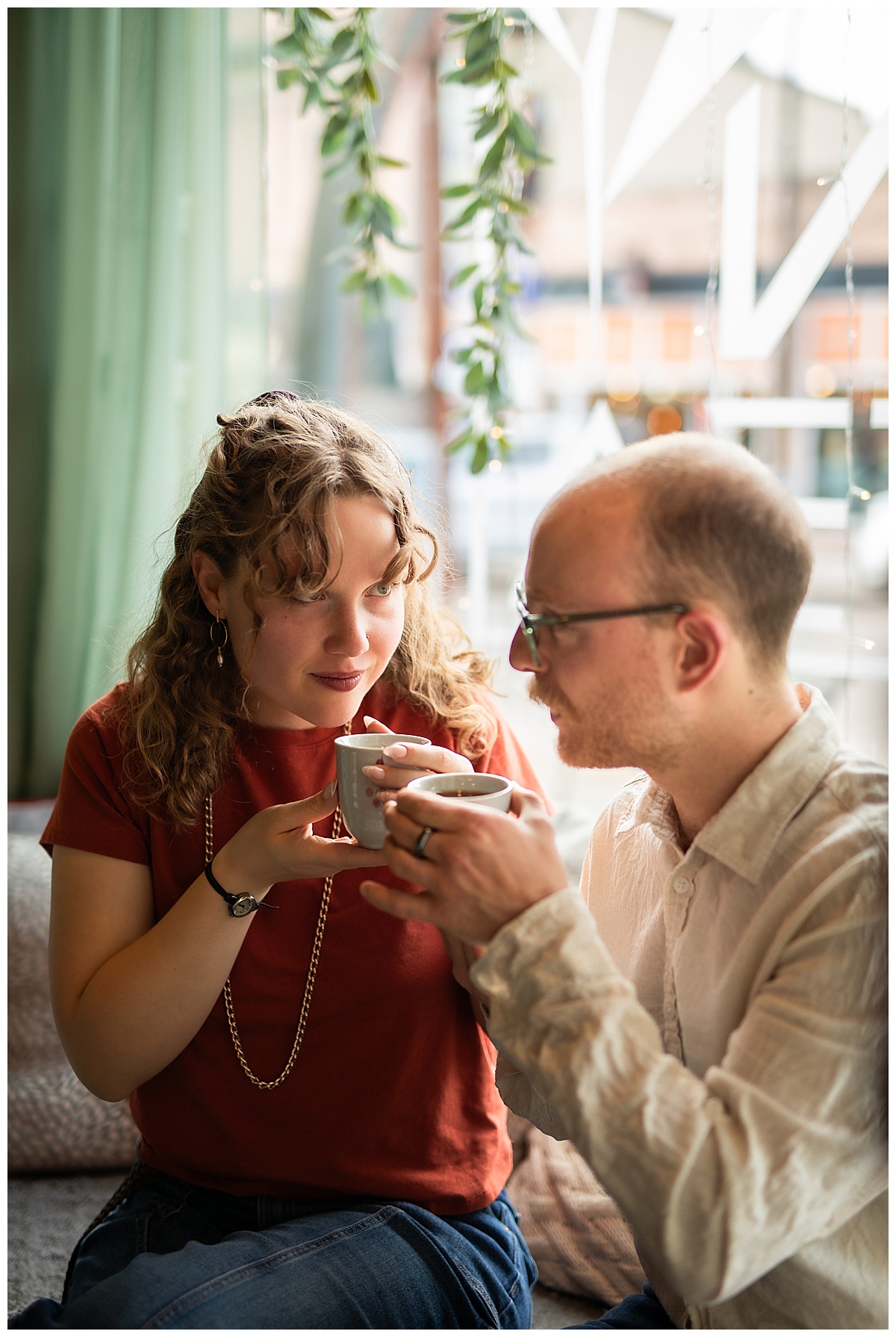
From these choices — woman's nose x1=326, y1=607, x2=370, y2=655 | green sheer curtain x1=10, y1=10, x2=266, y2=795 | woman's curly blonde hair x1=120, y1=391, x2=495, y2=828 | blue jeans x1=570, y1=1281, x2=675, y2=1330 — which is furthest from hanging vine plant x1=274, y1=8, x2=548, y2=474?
blue jeans x1=570, y1=1281, x2=675, y2=1330

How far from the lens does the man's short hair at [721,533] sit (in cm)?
99

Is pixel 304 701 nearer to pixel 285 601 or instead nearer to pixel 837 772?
pixel 285 601

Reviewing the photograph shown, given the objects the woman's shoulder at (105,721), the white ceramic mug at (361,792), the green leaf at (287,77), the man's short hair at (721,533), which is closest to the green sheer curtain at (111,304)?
the green leaf at (287,77)

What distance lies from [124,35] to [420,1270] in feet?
7.67

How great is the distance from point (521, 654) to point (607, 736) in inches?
4.8

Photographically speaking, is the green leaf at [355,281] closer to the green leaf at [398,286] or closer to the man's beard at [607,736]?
the green leaf at [398,286]

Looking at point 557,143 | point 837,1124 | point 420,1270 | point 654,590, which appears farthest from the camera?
point 557,143

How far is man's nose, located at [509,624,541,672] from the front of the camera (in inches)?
42.3

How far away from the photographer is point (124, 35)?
7.36 ft

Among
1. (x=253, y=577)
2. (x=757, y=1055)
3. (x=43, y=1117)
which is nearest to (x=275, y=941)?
(x=253, y=577)

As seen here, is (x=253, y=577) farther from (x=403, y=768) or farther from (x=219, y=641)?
(x=403, y=768)

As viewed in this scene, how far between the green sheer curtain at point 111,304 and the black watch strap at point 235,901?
3.41 ft

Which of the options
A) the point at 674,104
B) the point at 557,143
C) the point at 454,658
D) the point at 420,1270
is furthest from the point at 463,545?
the point at 420,1270

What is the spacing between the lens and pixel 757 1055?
0.88 metres
